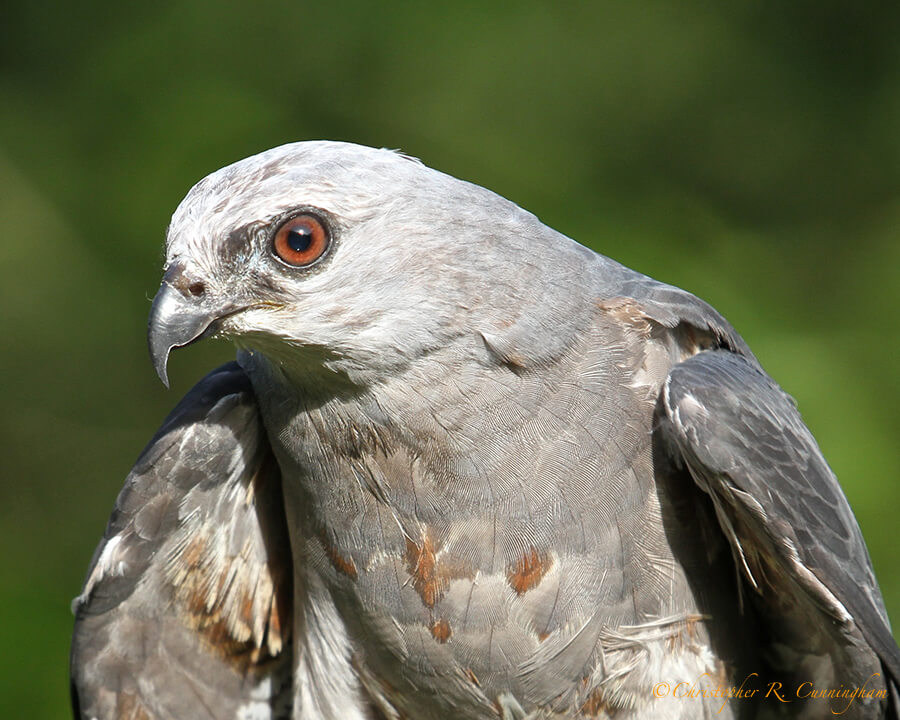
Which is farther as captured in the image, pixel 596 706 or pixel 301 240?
pixel 596 706

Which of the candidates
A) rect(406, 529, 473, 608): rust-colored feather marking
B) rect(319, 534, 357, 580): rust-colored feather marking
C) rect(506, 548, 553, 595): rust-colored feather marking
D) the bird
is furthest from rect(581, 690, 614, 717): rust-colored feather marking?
rect(319, 534, 357, 580): rust-colored feather marking

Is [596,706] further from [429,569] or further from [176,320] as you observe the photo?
[176,320]

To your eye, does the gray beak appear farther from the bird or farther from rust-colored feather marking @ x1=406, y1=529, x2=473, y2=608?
rust-colored feather marking @ x1=406, y1=529, x2=473, y2=608

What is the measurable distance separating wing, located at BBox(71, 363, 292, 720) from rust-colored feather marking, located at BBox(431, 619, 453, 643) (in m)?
0.68

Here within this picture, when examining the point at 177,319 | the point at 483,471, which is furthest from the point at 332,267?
the point at 483,471

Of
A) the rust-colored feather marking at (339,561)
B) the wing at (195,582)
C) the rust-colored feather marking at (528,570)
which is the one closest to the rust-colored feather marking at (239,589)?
the wing at (195,582)

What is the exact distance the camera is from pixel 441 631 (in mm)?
2551

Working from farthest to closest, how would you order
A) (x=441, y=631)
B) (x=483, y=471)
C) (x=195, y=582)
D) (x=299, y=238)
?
(x=195, y=582)
(x=441, y=631)
(x=483, y=471)
(x=299, y=238)

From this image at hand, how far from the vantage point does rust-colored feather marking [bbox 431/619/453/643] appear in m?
2.54

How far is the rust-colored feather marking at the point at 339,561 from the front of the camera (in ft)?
8.53

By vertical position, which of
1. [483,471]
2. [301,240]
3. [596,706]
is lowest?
[596,706]

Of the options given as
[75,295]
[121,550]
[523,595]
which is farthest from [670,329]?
[75,295]

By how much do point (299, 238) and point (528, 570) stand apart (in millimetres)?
939

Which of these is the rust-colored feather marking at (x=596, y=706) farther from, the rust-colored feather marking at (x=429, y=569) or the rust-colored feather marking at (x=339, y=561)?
the rust-colored feather marking at (x=339, y=561)
